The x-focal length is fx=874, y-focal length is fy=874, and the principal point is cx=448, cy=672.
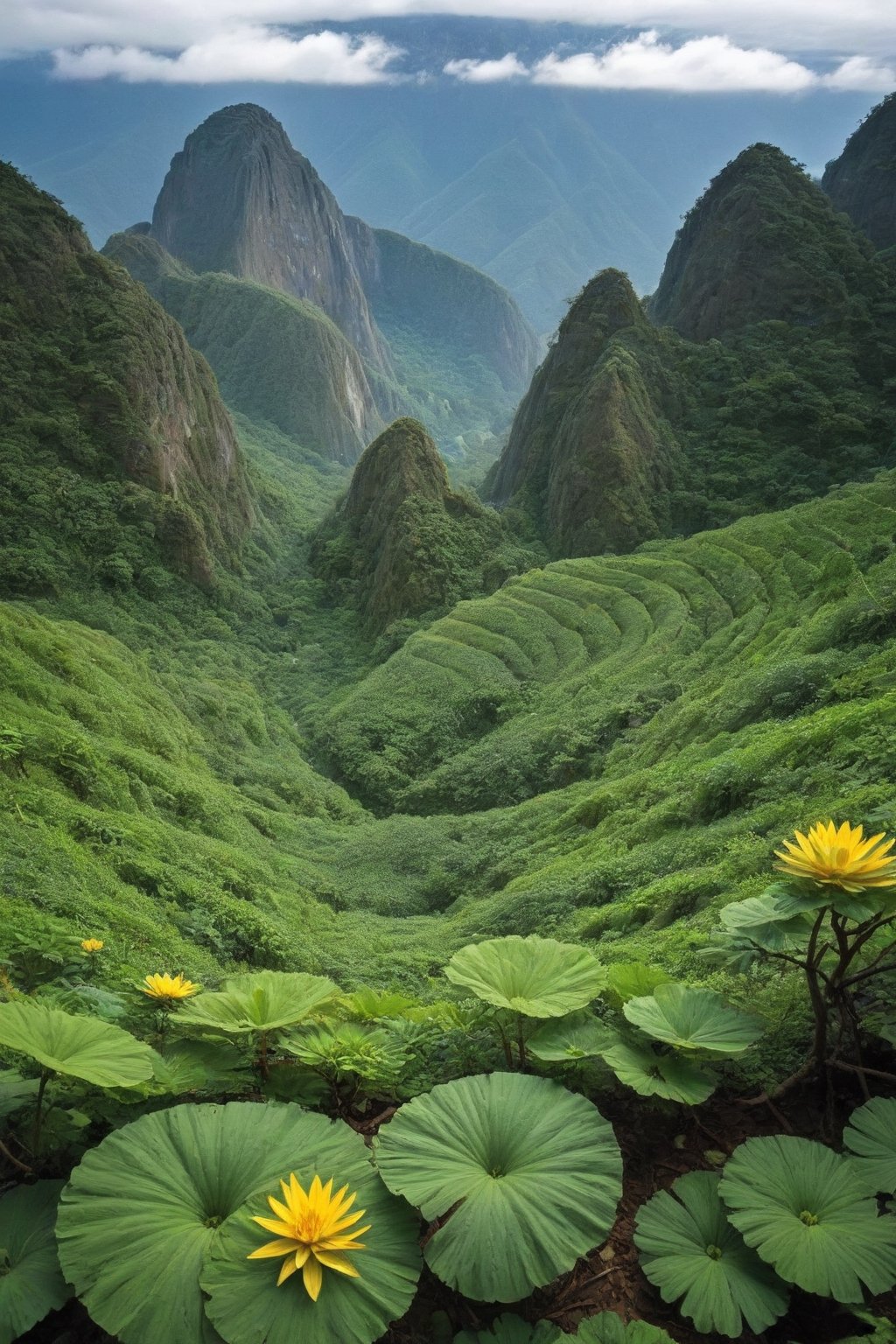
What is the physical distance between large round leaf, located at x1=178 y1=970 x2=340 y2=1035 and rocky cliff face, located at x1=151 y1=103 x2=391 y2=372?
91.4 metres

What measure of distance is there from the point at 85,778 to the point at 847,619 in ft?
33.4

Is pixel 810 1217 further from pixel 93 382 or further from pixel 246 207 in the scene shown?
pixel 246 207

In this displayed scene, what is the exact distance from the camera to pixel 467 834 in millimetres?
15953

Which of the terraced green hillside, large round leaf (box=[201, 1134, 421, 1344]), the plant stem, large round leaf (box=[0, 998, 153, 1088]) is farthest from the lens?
the terraced green hillside

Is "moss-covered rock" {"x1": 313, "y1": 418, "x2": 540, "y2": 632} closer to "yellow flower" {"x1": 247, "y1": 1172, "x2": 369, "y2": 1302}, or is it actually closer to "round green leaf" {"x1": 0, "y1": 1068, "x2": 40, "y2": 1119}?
"round green leaf" {"x1": 0, "y1": 1068, "x2": 40, "y2": 1119}

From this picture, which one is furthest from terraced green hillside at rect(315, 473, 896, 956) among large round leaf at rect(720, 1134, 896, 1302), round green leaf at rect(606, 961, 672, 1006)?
large round leaf at rect(720, 1134, 896, 1302)

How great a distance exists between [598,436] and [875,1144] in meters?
35.4

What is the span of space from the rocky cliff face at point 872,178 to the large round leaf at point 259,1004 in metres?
59.9

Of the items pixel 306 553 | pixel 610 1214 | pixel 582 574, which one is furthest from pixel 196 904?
pixel 306 553

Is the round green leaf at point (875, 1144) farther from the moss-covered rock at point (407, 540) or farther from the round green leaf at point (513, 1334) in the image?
the moss-covered rock at point (407, 540)

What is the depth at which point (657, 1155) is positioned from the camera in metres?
2.96

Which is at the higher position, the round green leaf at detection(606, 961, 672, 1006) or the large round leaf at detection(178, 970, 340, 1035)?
the large round leaf at detection(178, 970, 340, 1035)

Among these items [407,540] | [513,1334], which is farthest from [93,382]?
[513,1334]

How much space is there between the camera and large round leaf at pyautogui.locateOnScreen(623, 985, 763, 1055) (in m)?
2.86
